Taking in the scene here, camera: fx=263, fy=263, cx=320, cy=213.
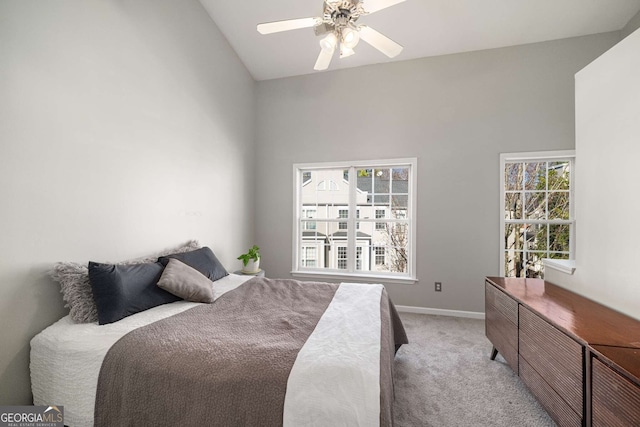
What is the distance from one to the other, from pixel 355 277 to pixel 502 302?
6.19ft

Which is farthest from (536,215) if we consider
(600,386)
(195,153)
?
(195,153)

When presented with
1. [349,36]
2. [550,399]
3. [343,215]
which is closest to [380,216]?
[343,215]

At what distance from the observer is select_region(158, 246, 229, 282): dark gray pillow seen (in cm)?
235

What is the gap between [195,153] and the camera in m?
2.88

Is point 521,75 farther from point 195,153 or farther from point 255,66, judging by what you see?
point 195,153

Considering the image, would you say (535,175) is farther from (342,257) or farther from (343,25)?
(343,25)

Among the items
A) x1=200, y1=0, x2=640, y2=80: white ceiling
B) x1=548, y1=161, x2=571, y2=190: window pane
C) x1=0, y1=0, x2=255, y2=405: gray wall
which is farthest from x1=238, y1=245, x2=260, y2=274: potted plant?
x1=548, y1=161, x2=571, y2=190: window pane

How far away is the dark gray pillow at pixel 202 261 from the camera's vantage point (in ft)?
7.70

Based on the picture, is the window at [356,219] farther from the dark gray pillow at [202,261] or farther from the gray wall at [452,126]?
the dark gray pillow at [202,261]

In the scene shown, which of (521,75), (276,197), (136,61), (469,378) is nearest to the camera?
(469,378)

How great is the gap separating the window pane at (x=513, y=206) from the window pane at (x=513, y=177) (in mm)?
87

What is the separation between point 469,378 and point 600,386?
1.06 metres

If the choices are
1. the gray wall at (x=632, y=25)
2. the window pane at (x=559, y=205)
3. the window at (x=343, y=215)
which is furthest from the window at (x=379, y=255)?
the gray wall at (x=632, y=25)

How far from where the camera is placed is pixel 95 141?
1900mm
